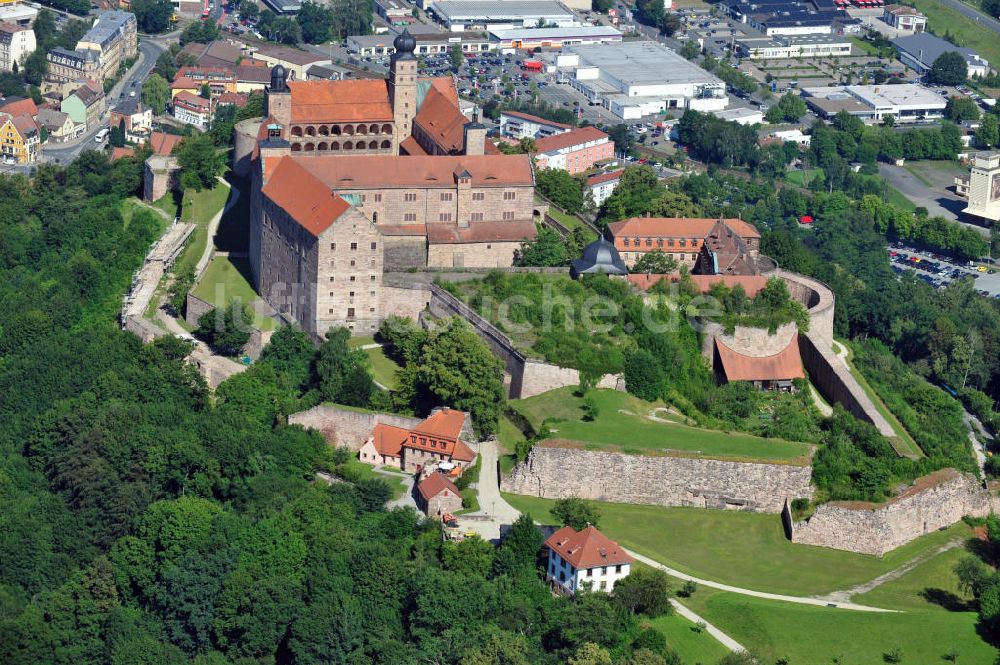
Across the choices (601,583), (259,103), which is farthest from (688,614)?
(259,103)

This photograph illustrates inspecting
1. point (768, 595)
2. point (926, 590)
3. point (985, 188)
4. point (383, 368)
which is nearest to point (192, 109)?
point (985, 188)

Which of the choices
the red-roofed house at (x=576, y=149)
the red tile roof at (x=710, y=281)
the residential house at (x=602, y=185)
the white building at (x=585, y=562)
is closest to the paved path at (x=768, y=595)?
the white building at (x=585, y=562)

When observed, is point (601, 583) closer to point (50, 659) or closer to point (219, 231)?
point (50, 659)

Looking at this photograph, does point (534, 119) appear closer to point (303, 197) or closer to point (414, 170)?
point (414, 170)

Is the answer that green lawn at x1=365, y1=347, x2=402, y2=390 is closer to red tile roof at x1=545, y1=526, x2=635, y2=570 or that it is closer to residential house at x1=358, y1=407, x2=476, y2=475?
residential house at x1=358, y1=407, x2=476, y2=475

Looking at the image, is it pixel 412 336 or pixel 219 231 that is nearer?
pixel 412 336
